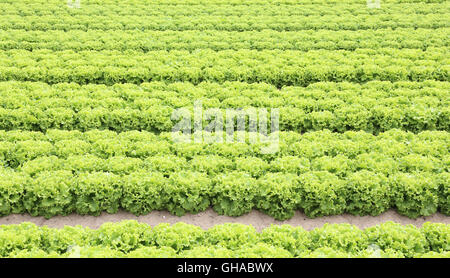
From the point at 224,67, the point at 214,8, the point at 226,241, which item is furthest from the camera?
the point at 214,8

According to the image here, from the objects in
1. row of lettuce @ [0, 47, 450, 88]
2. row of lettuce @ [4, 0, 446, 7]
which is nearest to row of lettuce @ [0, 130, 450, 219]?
row of lettuce @ [0, 47, 450, 88]

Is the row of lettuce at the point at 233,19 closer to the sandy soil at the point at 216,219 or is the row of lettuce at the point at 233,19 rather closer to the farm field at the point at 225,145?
the farm field at the point at 225,145

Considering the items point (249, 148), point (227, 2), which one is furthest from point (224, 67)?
point (227, 2)

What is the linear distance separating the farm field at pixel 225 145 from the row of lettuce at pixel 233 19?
214 centimetres

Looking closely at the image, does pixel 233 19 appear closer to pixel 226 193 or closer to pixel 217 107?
pixel 217 107

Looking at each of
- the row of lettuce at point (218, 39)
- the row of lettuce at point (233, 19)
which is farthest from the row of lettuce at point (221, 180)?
the row of lettuce at point (233, 19)

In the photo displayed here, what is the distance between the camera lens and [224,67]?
17125mm

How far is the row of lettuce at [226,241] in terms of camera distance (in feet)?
25.6

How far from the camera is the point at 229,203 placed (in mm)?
10141

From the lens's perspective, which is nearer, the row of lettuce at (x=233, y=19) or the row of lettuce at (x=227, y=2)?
the row of lettuce at (x=233, y=19)

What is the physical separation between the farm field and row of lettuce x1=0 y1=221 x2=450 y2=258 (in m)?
0.04

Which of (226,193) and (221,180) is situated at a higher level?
(221,180)

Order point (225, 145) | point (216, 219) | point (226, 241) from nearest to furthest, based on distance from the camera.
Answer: point (226, 241), point (216, 219), point (225, 145)

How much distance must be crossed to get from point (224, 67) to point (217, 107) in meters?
4.00
